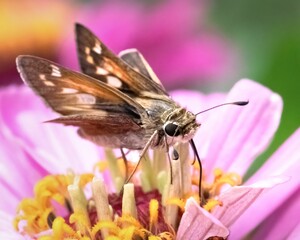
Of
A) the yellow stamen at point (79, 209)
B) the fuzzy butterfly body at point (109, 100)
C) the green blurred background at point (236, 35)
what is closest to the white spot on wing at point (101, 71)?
the fuzzy butterfly body at point (109, 100)

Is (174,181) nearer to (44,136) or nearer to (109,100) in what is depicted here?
(109,100)

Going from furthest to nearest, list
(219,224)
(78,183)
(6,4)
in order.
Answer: (6,4), (78,183), (219,224)

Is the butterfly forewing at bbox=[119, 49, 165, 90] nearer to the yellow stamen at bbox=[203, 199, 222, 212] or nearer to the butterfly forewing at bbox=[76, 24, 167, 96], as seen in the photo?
the butterfly forewing at bbox=[76, 24, 167, 96]

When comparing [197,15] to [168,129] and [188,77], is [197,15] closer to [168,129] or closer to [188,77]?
[188,77]

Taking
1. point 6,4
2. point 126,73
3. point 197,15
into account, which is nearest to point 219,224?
point 126,73

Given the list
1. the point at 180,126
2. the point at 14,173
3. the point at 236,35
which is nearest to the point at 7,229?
the point at 14,173

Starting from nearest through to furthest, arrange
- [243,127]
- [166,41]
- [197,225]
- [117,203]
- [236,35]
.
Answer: [197,225] < [117,203] < [243,127] < [166,41] < [236,35]

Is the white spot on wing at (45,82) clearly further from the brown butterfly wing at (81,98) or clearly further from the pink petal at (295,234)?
the pink petal at (295,234)
